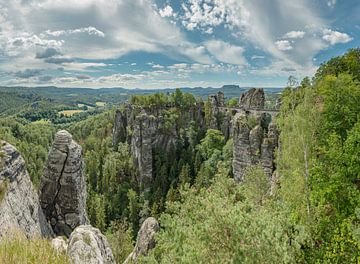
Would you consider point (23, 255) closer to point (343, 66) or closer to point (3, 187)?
point (3, 187)

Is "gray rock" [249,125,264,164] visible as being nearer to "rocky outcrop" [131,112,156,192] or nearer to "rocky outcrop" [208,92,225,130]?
"rocky outcrop" [208,92,225,130]

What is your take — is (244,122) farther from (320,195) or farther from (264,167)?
(320,195)

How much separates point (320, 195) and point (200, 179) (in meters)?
41.5

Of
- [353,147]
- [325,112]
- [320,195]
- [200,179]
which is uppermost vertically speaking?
[325,112]

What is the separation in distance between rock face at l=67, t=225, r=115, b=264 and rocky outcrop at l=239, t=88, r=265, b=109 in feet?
176

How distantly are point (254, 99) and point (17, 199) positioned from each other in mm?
57700

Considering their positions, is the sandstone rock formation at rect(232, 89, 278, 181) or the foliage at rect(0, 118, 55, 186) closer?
the sandstone rock formation at rect(232, 89, 278, 181)

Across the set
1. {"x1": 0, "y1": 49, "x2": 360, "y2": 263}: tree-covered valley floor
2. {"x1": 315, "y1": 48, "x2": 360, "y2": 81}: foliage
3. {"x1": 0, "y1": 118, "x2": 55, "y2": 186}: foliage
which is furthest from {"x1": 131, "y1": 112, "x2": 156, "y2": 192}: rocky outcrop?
{"x1": 0, "y1": 118, "x2": 55, "y2": 186}: foliage

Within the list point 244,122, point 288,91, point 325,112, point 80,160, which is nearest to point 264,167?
point 244,122

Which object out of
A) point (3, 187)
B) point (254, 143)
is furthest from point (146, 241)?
point (254, 143)

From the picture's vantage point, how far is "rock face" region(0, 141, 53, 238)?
14.3 metres

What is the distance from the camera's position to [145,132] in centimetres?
7675

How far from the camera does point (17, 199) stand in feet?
51.4

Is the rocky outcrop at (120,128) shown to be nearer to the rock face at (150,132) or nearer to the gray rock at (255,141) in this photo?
the rock face at (150,132)
